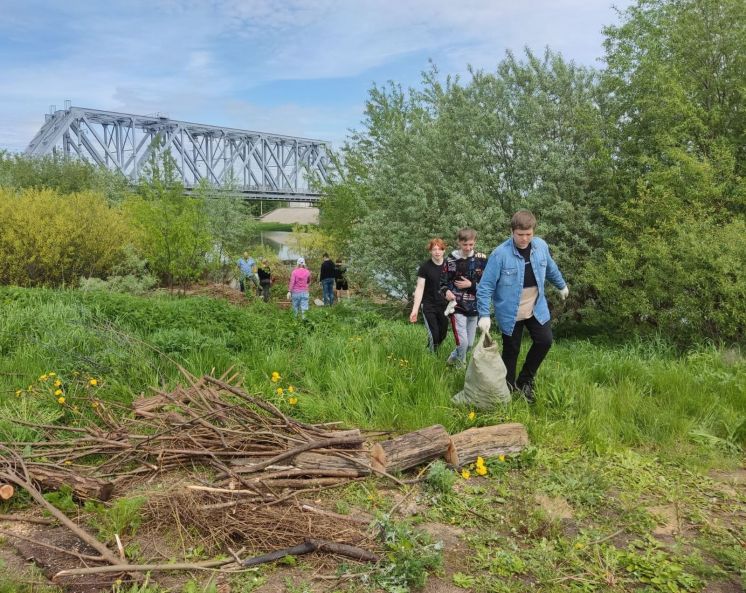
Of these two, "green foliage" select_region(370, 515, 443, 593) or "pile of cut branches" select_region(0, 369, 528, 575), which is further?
"pile of cut branches" select_region(0, 369, 528, 575)

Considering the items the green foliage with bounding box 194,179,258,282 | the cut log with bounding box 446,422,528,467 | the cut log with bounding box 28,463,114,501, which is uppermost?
the green foliage with bounding box 194,179,258,282

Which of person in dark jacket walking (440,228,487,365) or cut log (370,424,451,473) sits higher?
person in dark jacket walking (440,228,487,365)

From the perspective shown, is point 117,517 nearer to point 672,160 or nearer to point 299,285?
point 672,160

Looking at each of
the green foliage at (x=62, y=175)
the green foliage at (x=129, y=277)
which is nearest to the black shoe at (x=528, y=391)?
the green foliage at (x=129, y=277)

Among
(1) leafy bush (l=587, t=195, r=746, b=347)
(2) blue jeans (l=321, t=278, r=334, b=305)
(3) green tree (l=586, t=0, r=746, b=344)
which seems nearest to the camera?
(1) leafy bush (l=587, t=195, r=746, b=347)

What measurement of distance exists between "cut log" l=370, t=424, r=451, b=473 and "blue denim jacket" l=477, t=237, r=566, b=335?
133 cm

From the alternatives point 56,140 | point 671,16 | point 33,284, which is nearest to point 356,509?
point 671,16

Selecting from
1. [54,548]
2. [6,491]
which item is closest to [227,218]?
[6,491]

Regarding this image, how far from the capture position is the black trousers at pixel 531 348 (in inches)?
188

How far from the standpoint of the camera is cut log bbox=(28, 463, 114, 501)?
3.31 m

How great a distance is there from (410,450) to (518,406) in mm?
1343

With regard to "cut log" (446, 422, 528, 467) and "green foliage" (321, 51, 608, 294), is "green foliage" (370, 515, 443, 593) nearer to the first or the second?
"cut log" (446, 422, 528, 467)

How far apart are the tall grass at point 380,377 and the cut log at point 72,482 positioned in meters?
0.81

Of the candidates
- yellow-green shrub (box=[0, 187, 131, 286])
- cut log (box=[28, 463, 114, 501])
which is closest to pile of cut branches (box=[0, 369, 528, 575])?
cut log (box=[28, 463, 114, 501])
